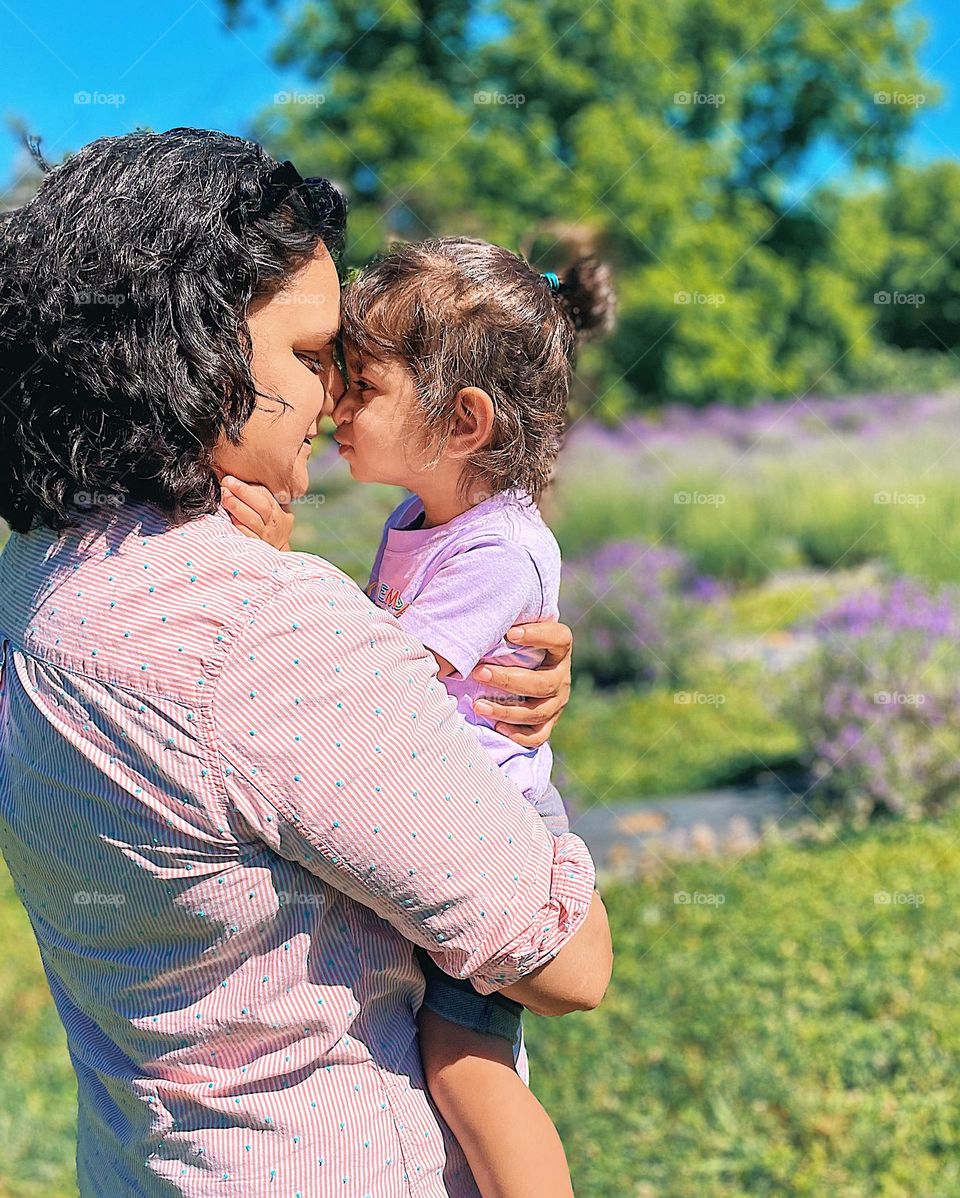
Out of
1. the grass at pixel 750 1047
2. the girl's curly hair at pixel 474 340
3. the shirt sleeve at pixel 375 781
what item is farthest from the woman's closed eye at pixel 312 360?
the grass at pixel 750 1047

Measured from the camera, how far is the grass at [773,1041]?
293 centimetres

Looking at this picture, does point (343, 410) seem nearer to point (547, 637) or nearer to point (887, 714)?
point (547, 637)

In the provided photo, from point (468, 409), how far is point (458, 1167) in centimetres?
95

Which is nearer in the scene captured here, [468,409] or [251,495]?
[251,495]

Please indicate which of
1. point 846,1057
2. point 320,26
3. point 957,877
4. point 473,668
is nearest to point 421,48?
point 320,26

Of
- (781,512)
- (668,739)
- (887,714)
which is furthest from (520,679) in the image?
(781,512)

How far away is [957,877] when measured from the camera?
13.6 ft

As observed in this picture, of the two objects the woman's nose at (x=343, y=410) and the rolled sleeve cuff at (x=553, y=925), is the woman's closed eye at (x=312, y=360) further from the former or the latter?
the rolled sleeve cuff at (x=553, y=925)

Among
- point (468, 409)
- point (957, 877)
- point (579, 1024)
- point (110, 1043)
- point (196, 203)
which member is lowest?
point (957, 877)

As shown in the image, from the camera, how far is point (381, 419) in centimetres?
170

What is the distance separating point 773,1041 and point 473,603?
2.26m

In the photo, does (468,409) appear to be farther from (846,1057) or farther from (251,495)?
(846,1057)

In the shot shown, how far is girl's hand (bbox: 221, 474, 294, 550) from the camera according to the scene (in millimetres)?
1225

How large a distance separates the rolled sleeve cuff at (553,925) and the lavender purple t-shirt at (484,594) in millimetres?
340
